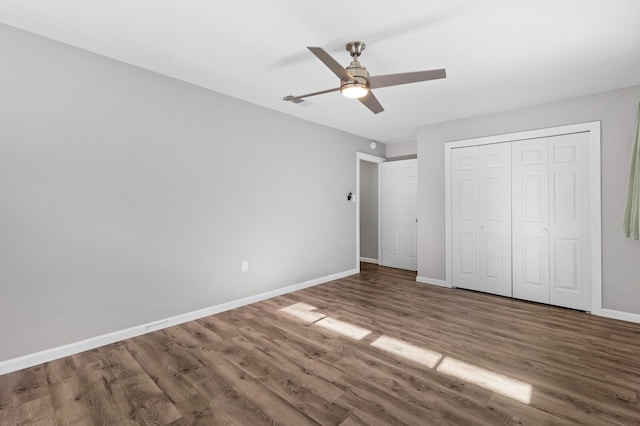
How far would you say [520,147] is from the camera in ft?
12.8

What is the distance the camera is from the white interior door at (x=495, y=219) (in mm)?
4023

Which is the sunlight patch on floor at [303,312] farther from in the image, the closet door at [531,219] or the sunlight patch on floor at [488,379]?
the closet door at [531,219]

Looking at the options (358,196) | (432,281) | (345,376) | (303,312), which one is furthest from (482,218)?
(345,376)

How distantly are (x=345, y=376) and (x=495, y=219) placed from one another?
319 cm

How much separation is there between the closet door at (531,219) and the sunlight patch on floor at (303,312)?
2722mm

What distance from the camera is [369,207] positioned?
6484 mm

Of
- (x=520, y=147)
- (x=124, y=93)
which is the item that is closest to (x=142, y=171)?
(x=124, y=93)

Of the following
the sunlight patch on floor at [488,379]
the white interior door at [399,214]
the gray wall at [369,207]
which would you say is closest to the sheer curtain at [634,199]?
the sunlight patch on floor at [488,379]

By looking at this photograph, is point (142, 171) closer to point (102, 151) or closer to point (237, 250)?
point (102, 151)

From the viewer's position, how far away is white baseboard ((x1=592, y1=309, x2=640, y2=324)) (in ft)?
10.4

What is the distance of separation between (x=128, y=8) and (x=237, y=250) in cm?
245

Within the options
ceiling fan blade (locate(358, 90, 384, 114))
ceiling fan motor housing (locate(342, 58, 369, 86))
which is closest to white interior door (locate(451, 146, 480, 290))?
ceiling fan blade (locate(358, 90, 384, 114))

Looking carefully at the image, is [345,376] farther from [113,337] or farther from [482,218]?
[482,218]

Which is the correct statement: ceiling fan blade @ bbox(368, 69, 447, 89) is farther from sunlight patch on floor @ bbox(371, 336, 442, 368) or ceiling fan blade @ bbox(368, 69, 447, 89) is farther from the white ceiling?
sunlight patch on floor @ bbox(371, 336, 442, 368)
